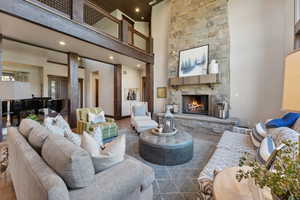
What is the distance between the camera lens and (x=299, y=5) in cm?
294

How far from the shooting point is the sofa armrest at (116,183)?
35.0 inches

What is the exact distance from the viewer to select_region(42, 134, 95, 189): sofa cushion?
870 millimetres

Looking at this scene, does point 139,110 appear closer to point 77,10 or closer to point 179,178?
point 179,178

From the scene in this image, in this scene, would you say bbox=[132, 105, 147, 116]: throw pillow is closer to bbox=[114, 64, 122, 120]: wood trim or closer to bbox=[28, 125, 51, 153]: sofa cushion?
bbox=[114, 64, 122, 120]: wood trim

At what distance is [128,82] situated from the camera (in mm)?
7043

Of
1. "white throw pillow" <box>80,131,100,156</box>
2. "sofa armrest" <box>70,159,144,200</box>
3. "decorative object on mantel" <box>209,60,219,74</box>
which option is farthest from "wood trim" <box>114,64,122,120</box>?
"sofa armrest" <box>70,159,144,200</box>

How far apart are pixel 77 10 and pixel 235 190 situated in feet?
14.0

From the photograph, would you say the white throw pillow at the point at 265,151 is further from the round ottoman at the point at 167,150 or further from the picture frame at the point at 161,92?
the picture frame at the point at 161,92

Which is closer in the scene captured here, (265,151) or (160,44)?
(265,151)

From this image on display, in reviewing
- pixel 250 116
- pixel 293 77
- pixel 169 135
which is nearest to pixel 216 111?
pixel 250 116

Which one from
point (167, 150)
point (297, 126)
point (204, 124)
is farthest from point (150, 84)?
point (297, 126)

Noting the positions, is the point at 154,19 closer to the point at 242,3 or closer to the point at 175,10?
the point at 175,10

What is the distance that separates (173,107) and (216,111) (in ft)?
5.04

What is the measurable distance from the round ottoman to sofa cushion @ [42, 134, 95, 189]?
1.48 meters
